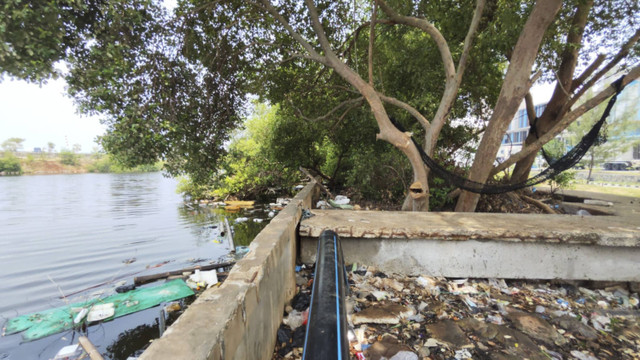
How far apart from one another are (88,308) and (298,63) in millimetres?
6156

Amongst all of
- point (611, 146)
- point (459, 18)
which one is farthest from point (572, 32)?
point (611, 146)

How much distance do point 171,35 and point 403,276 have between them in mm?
5316

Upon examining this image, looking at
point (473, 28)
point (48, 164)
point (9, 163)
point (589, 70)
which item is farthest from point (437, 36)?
point (48, 164)

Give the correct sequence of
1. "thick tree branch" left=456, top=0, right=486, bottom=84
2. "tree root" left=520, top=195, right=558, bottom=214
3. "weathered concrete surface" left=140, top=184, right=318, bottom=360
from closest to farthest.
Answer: "weathered concrete surface" left=140, top=184, right=318, bottom=360 → "thick tree branch" left=456, top=0, right=486, bottom=84 → "tree root" left=520, top=195, right=558, bottom=214

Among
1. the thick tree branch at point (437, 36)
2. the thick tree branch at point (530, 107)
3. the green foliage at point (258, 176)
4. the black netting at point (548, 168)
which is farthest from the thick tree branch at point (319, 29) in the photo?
the green foliage at point (258, 176)

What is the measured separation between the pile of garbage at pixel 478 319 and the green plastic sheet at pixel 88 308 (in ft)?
6.08

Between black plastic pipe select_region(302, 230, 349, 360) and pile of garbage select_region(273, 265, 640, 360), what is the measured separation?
25.7 inches

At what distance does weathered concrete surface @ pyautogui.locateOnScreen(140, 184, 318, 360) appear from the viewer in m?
1.01

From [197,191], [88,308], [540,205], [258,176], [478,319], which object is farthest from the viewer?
[197,191]

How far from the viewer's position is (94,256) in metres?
5.44

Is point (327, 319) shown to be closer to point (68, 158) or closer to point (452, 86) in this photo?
point (452, 86)

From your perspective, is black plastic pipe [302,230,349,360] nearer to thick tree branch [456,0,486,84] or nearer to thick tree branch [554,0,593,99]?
thick tree branch [456,0,486,84]

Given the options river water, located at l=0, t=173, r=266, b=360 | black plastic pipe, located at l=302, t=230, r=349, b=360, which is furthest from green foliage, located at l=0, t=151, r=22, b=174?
black plastic pipe, located at l=302, t=230, r=349, b=360

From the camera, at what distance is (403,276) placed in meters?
3.31
